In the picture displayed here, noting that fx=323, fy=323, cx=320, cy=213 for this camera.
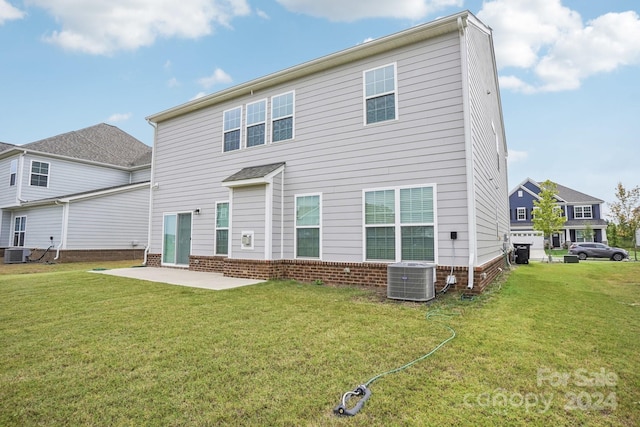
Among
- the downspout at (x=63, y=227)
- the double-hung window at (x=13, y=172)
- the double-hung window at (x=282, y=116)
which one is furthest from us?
the double-hung window at (x=13, y=172)

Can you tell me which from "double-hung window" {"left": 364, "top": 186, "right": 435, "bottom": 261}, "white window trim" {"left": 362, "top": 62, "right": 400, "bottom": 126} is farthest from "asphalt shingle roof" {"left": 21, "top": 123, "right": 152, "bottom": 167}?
"double-hung window" {"left": 364, "top": 186, "right": 435, "bottom": 261}

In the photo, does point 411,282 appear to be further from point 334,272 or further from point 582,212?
point 582,212

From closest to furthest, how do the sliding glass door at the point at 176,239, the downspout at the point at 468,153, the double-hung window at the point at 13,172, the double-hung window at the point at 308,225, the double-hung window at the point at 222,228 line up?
the downspout at the point at 468,153 < the double-hung window at the point at 308,225 < the double-hung window at the point at 222,228 < the sliding glass door at the point at 176,239 < the double-hung window at the point at 13,172

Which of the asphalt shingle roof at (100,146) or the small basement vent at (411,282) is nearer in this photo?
the small basement vent at (411,282)

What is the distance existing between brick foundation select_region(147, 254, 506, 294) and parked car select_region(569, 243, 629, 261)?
17305 mm

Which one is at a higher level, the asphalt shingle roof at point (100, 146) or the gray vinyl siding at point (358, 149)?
the asphalt shingle roof at point (100, 146)

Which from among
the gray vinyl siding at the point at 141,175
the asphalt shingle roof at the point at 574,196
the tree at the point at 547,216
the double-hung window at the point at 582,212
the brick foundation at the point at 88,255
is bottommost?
the brick foundation at the point at 88,255

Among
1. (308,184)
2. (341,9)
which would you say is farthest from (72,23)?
(308,184)

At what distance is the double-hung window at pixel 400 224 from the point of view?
6.96m

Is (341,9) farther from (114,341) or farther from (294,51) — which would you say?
(114,341)

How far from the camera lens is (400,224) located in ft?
23.9

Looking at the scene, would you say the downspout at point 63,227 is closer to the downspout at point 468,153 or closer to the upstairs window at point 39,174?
the upstairs window at point 39,174

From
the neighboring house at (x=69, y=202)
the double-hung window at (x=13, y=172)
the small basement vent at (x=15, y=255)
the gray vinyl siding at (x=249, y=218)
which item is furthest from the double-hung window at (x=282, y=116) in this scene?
the double-hung window at (x=13, y=172)

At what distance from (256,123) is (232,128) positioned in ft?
3.53
